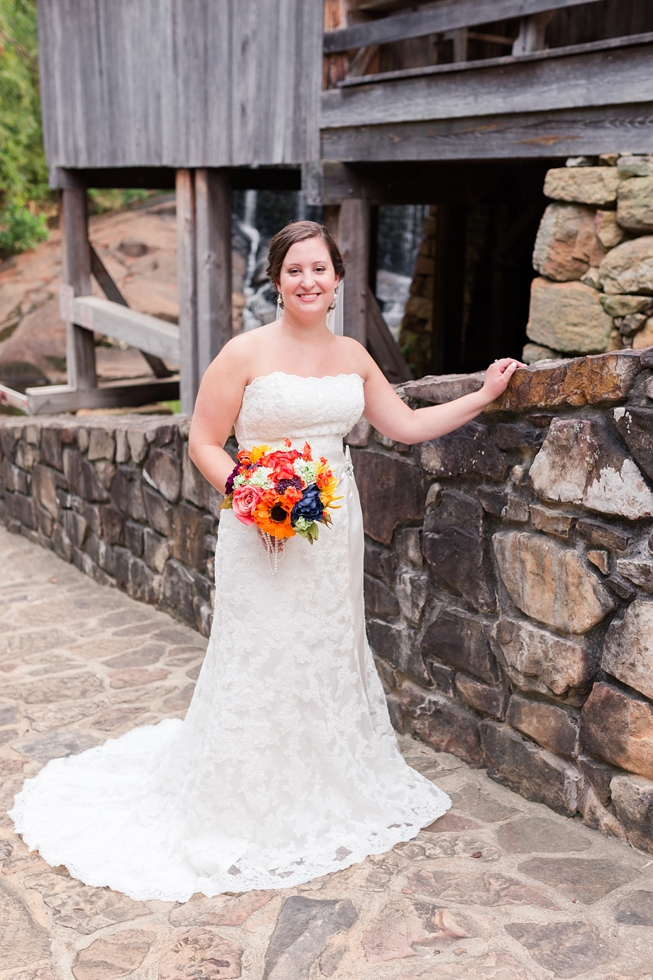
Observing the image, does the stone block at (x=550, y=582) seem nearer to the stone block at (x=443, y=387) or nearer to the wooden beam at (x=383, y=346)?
the stone block at (x=443, y=387)

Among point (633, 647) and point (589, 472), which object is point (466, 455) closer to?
point (589, 472)

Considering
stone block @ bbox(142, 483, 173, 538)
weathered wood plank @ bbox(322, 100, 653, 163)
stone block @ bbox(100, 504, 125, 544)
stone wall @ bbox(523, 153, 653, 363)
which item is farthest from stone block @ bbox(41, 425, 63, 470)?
stone wall @ bbox(523, 153, 653, 363)

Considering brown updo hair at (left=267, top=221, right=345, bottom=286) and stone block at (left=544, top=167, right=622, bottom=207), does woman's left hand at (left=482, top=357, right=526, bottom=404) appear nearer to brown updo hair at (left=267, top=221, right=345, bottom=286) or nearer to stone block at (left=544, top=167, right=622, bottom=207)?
brown updo hair at (left=267, top=221, right=345, bottom=286)

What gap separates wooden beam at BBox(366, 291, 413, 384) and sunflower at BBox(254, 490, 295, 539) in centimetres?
501

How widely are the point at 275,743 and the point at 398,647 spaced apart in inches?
33.7

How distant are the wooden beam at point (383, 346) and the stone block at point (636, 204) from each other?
272cm

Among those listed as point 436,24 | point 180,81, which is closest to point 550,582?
point 436,24

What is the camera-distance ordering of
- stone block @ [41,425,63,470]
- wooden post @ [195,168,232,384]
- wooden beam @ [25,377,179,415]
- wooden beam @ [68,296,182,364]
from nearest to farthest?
1. stone block @ [41,425,63,470]
2. wooden post @ [195,168,232,384]
3. wooden beam @ [68,296,182,364]
4. wooden beam @ [25,377,179,415]

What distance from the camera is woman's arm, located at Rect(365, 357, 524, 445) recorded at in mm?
3207

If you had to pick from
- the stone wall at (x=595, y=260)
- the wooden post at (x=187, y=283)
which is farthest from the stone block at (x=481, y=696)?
the wooden post at (x=187, y=283)

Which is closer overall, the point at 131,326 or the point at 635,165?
the point at 635,165

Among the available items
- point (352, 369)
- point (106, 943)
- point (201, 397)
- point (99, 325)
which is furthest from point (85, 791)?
point (99, 325)

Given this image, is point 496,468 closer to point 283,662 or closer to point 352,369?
point 352,369

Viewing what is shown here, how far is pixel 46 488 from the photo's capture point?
7.08m
